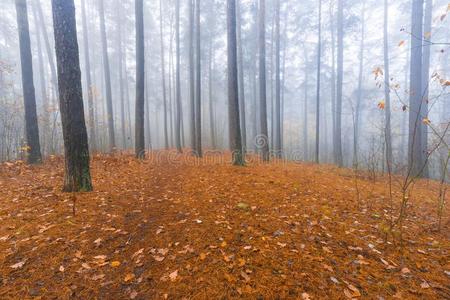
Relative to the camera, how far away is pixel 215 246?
273cm

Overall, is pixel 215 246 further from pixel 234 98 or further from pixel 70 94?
pixel 234 98

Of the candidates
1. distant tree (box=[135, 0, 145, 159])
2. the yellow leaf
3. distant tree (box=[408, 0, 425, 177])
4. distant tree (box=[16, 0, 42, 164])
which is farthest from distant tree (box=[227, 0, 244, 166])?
distant tree (box=[16, 0, 42, 164])

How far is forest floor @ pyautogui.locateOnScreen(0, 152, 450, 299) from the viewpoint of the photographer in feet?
6.87

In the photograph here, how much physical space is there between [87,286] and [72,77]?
391 centimetres

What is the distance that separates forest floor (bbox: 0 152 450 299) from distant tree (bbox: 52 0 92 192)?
1.91 ft

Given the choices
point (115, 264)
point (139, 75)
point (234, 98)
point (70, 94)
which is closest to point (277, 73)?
point (234, 98)

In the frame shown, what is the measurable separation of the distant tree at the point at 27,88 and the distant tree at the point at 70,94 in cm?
436

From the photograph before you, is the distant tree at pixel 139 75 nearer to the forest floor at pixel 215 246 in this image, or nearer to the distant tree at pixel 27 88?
the distant tree at pixel 27 88

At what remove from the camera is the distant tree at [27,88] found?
7.33 meters

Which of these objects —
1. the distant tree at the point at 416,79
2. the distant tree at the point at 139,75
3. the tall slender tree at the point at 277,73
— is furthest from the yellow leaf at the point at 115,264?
the tall slender tree at the point at 277,73

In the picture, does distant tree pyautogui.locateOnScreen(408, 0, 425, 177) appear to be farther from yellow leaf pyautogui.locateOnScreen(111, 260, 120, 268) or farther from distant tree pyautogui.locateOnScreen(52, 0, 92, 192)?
distant tree pyautogui.locateOnScreen(52, 0, 92, 192)

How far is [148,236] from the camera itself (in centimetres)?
305

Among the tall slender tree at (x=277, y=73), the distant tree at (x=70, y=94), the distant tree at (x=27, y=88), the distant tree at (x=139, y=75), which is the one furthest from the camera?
the tall slender tree at (x=277, y=73)

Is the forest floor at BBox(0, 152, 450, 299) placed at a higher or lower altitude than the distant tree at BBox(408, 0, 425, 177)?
lower
